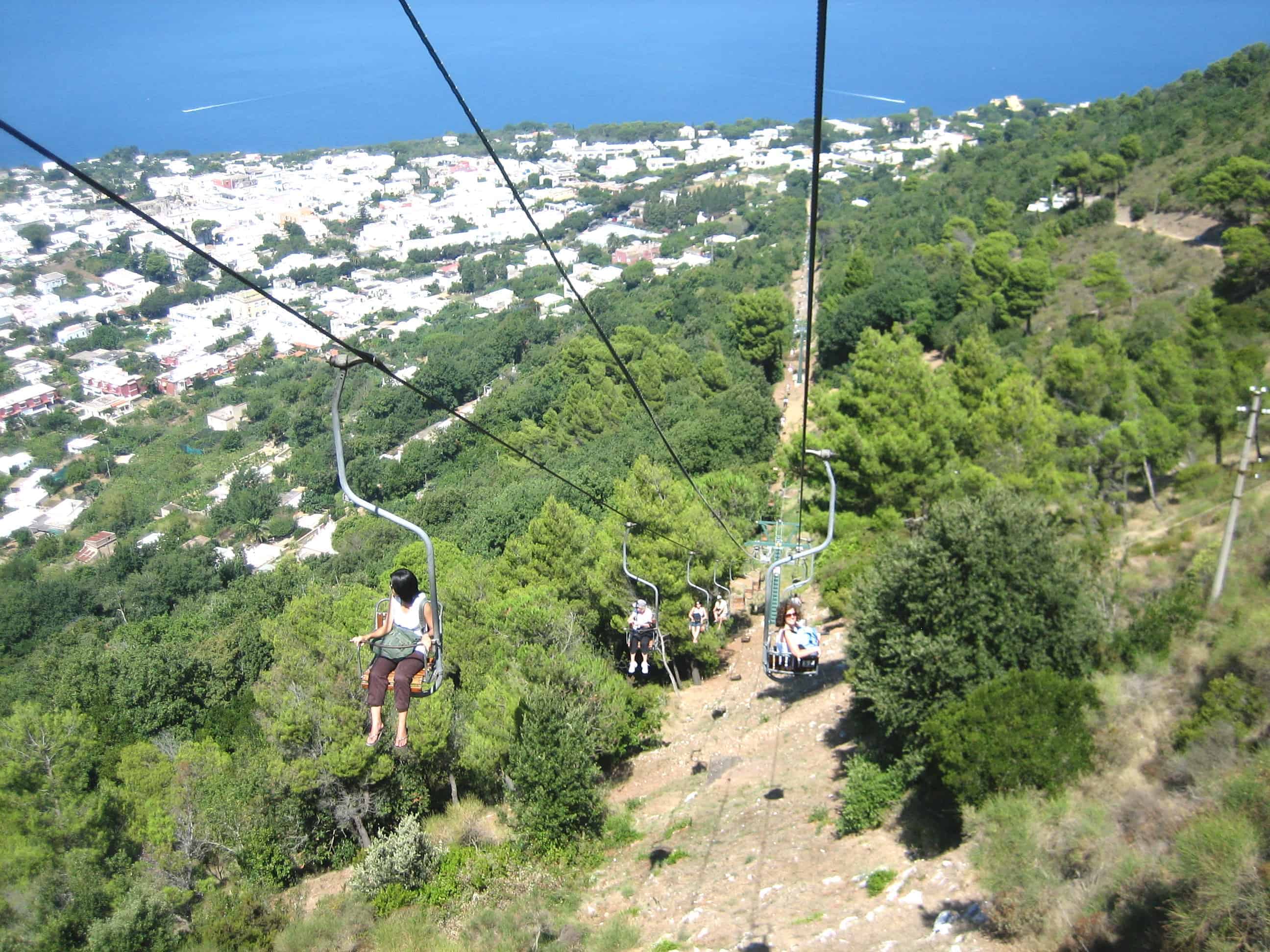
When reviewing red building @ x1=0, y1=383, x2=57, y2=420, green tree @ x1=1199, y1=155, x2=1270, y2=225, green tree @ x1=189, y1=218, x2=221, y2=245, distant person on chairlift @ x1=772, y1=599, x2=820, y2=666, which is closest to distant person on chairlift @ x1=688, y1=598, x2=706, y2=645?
distant person on chairlift @ x1=772, y1=599, x2=820, y2=666

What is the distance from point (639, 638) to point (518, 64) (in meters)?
94.1

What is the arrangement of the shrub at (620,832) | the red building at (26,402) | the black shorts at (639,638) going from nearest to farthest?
1. the shrub at (620,832)
2. the black shorts at (639,638)
3. the red building at (26,402)

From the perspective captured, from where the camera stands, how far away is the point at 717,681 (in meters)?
15.5

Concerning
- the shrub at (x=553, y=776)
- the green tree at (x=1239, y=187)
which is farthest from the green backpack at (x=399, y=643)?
the green tree at (x=1239, y=187)

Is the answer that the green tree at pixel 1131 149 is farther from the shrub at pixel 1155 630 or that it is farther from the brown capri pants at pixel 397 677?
the brown capri pants at pixel 397 677

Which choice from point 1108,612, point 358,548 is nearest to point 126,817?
point 1108,612

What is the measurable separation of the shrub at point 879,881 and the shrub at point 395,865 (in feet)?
17.1

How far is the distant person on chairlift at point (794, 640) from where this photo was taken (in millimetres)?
8500

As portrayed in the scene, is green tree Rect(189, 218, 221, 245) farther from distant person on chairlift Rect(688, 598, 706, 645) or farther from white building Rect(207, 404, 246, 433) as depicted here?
distant person on chairlift Rect(688, 598, 706, 645)

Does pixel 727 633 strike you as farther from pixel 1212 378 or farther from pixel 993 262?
pixel 993 262

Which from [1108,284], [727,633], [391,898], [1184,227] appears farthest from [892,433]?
[1184,227]

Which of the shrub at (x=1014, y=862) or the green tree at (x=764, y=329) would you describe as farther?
the green tree at (x=764, y=329)

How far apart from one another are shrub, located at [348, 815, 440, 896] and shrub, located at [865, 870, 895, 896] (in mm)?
5224

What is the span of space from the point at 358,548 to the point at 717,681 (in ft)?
58.1
